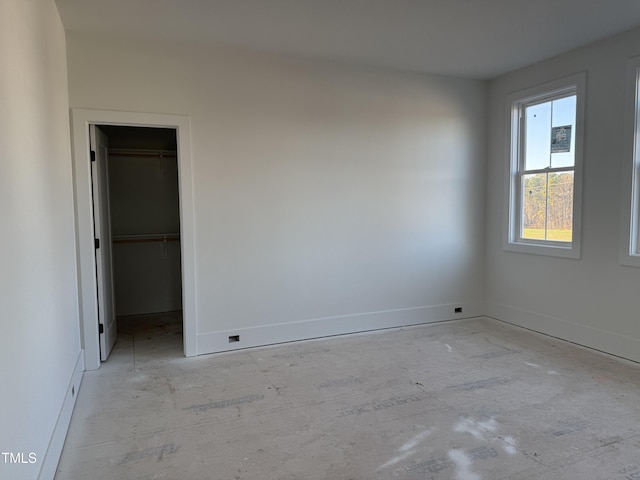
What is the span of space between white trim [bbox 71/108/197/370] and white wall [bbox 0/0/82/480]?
0.40m

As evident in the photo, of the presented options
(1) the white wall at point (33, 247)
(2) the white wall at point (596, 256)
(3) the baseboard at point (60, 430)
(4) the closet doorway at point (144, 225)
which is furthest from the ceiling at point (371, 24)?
(3) the baseboard at point (60, 430)

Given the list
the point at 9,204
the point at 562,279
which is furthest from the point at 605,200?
the point at 9,204

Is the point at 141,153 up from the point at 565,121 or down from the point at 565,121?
down

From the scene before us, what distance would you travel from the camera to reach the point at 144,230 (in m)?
5.82

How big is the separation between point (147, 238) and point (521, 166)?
15.2 ft

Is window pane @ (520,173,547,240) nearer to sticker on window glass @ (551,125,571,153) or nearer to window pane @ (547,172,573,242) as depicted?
window pane @ (547,172,573,242)

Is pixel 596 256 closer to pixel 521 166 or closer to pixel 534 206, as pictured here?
pixel 534 206

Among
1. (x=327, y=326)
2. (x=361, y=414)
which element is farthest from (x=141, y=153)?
(x=361, y=414)

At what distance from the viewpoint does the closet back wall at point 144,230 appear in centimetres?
569

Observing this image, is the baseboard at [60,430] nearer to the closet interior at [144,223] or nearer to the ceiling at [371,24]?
the closet interior at [144,223]

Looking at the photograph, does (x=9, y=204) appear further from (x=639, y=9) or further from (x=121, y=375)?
(x=639, y=9)

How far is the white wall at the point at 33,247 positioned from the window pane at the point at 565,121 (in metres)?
4.39

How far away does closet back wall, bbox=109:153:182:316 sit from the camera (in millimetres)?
5691

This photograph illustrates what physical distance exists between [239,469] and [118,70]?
3.23m
